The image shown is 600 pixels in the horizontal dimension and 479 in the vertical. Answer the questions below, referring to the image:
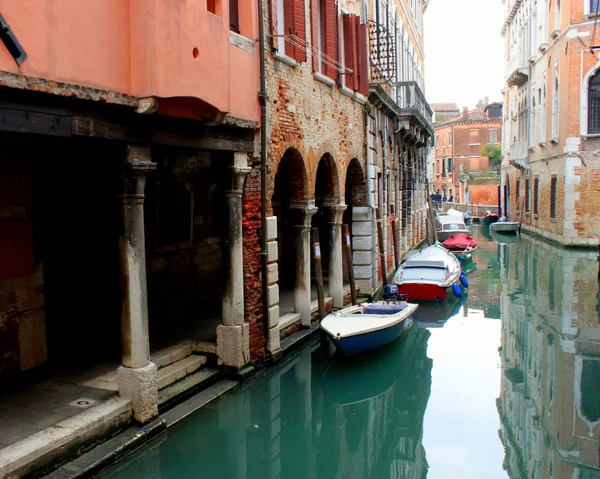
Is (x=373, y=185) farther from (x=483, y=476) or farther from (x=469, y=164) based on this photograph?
(x=469, y=164)

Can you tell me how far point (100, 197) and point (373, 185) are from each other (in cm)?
715

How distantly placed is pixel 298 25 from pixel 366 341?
4715 millimetres

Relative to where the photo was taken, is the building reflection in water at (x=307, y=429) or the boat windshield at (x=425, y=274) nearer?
the building reflection in water at (x=307, y=429)

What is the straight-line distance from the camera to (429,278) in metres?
14.1

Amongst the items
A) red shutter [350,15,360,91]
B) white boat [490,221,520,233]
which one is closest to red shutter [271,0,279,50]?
red shutter [350,15,360,91]

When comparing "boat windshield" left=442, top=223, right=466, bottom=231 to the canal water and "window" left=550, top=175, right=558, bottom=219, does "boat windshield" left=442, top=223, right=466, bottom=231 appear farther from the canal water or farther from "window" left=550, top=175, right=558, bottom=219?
the canal water

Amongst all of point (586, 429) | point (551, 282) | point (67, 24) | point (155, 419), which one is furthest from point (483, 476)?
point (551, 282)

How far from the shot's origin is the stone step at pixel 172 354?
23.9ft

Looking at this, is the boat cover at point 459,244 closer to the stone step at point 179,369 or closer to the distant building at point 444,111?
the stone step at point 179,369

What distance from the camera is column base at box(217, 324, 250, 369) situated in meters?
7.73

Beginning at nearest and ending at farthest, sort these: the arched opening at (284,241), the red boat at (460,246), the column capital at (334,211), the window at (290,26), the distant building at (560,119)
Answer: the window at (290,26)
the column capital at (334,211)
the arched opening at (284,241)
the red boat at (460,246)
the distant building at (560,119)

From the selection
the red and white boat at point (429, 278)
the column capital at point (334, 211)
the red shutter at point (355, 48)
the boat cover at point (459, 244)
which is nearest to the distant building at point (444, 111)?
the boat cover at point (459, 244)

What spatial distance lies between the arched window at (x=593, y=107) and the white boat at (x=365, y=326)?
51.1ft

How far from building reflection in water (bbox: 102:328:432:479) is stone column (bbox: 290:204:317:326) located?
91cm
